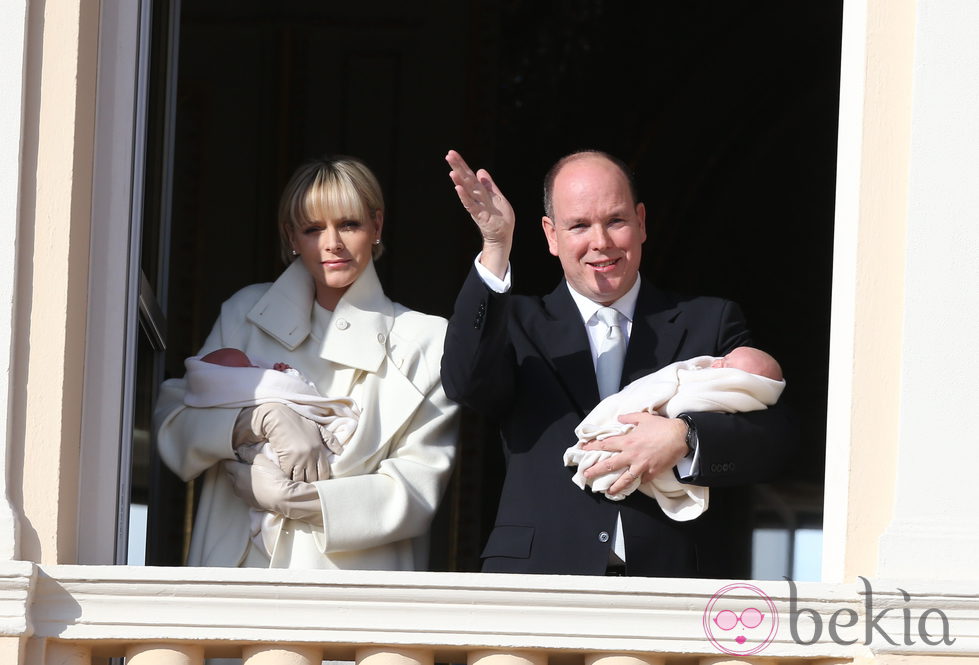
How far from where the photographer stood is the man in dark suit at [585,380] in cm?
420

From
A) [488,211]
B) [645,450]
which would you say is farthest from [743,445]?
[488,211]

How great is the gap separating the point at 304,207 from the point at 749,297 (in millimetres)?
5024

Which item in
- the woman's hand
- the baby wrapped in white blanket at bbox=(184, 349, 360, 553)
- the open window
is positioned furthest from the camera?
the open window

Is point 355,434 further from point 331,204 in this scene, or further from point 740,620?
point 740,620

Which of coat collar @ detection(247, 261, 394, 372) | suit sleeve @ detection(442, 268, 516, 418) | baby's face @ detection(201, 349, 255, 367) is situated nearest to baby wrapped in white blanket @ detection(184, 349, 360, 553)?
baby's face @ detection(201, 349, 255, 367)

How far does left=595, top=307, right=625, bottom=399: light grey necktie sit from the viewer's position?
14.9 feet

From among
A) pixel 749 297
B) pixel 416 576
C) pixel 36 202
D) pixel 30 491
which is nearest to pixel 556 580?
pixel 416 576

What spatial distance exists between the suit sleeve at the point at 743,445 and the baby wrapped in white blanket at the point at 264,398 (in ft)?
2.93

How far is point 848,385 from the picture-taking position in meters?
4.12

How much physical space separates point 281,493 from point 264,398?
26 centimetres

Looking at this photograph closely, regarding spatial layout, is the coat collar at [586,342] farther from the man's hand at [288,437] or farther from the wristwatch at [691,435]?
the man's hand at [288,437]

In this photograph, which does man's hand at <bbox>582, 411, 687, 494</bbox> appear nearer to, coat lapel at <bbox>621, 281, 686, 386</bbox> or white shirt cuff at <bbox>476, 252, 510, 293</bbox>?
coat lapel at <bbox>621, 281, 686, 386</bbox>

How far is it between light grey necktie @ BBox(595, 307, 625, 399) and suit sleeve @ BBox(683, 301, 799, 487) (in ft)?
1.13

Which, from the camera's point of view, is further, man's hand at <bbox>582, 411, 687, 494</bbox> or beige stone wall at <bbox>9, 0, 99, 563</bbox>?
man's hand at <bbox>582, 411, 687, 494</bbox>
